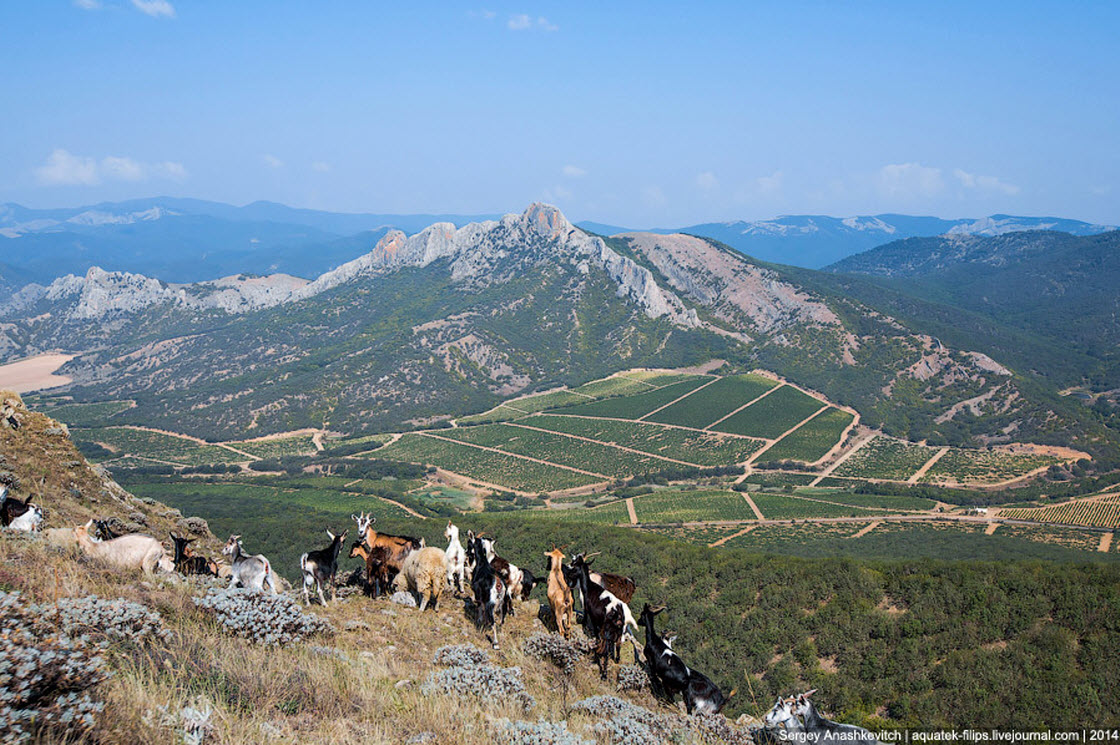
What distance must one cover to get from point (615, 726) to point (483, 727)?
6.83ft

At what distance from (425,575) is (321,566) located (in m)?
2.48

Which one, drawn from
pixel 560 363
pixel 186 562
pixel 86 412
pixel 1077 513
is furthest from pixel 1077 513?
pixel 86 412

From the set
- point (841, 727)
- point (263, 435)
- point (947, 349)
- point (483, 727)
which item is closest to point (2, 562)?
point (483, 727)

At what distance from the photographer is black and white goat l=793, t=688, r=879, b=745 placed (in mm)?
9711

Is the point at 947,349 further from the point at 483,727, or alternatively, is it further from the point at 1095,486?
the point at 483,727

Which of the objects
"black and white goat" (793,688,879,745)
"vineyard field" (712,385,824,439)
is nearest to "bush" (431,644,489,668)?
"black and white goat" (793,688,879,745)

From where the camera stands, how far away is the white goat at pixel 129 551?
13.3 meters

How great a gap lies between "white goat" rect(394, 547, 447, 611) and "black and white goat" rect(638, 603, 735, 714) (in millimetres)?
5748

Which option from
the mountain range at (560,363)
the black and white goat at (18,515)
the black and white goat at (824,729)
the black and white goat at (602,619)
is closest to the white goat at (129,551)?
the black and white goat at (18,515)

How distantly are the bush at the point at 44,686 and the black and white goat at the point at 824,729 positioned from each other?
372 inches

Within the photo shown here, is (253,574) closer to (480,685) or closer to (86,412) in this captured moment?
(480,685)

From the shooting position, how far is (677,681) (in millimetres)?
11227

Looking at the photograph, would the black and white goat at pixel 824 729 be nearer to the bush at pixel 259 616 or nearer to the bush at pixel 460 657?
the bush at pixel 460 657

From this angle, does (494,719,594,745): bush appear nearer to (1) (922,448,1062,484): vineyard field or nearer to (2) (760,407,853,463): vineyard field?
(1) (922,448,1062,484): vineyard field
